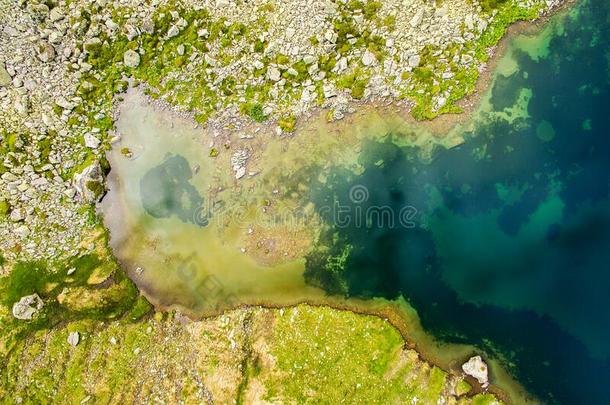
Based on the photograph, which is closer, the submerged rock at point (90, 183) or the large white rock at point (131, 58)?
the submerged rock at point (90, 183)

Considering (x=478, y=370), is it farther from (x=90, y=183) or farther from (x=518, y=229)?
(x=90, y=183)

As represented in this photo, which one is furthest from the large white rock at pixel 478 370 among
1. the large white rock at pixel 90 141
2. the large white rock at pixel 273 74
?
the large white rock at pixel 90 141

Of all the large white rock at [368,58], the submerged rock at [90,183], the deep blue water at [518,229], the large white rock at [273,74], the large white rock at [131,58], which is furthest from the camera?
the large white rock at [131,58]

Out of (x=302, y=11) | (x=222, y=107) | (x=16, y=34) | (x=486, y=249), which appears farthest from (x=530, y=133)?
(x=16, y=34)

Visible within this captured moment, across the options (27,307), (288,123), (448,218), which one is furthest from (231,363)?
(448,218)

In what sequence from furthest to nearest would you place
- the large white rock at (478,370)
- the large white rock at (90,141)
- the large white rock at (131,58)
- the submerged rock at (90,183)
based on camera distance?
the large white rock at (90,141)
the large white rock at (131,58)
the submerged rock at (90,183)
the large white rock at (478,370)

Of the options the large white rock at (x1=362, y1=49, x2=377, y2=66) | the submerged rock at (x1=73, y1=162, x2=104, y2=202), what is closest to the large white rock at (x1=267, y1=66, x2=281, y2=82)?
the large white rock at (x1=362, y1=49, x2=377, y2=66)

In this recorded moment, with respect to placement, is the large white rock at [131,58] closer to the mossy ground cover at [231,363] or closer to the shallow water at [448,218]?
the shallow water at [448,218]
